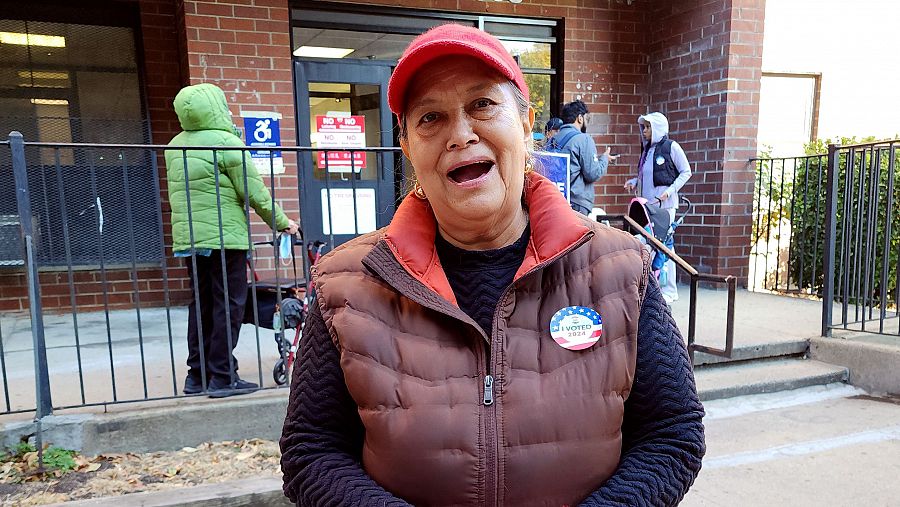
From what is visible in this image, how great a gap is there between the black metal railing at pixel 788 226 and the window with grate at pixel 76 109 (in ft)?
22.2

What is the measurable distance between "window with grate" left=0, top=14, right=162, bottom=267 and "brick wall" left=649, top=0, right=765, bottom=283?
6.09 meters

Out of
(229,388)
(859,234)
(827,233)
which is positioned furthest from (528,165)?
(859,234)

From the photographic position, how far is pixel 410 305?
1.28m

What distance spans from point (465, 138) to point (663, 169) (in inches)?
213

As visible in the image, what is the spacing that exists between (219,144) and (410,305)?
2957mm

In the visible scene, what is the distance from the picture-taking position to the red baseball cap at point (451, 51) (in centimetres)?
122

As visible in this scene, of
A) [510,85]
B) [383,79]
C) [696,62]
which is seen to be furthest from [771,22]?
[510,85]

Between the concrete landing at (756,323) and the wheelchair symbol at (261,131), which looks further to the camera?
the wheelchair symbol at (261,131)

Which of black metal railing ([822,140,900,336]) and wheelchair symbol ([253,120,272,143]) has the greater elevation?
wheelchair symbol ([253,120,272,143])

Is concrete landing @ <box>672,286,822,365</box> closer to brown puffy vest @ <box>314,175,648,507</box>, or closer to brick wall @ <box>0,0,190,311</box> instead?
brown puffy vest @ <box>314,175,648,507</box>

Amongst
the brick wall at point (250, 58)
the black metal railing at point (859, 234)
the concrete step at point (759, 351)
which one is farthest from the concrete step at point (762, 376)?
the brick wall at point (250, 58)

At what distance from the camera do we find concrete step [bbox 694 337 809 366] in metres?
4.64

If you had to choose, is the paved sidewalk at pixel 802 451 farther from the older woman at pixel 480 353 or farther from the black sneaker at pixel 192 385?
the black sneaker at pixel 192 385

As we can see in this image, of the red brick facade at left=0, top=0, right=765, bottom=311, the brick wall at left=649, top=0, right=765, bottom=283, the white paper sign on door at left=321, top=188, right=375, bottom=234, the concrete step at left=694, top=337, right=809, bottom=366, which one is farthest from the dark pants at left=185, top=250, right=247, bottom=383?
the brick wall at left=649, top=0, right=765, bottom=283
